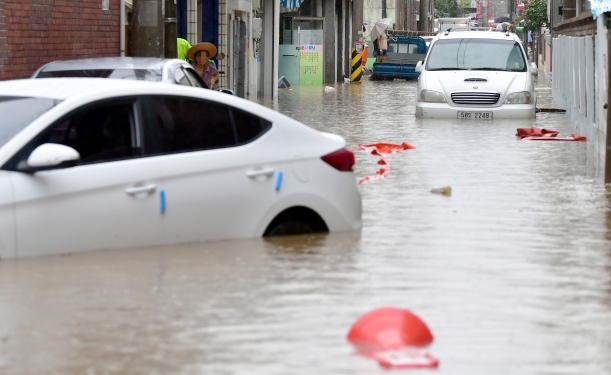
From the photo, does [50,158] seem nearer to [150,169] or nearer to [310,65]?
[150,169]

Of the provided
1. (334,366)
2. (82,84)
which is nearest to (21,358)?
(334,366)

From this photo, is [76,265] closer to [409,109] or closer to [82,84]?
[82,84]

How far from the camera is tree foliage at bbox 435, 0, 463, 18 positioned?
145875 mm

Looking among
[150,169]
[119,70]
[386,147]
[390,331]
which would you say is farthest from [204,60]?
[390,331]

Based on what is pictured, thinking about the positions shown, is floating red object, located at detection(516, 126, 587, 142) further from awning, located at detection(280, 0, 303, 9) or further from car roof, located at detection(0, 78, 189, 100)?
awning, located at detection(280, 0, 303, 9)

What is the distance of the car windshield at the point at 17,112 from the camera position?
7.50 meters

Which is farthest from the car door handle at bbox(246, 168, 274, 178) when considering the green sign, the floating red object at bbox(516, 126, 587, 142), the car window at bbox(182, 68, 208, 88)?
the green sign

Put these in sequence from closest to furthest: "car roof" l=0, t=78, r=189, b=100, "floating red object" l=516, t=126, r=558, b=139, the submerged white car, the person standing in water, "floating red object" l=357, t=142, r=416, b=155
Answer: "car roof" l=0, t=78, r=189, b=100
"floating red object" l=357, t=142, r=416, b=155
the person standing in water
"floating red object" l=516, t=126, r=558, b=139
the submerged white car

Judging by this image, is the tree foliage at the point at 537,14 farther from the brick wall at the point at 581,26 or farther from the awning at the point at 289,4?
the brick wall at the point at 581,26

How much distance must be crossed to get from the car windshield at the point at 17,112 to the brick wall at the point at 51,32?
643 centimetres

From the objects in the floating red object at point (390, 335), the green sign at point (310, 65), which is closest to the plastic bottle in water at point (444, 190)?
the floating red object at point (390, 335)

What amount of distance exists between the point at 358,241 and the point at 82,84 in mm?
2230

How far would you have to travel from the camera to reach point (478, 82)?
21953 millimetres

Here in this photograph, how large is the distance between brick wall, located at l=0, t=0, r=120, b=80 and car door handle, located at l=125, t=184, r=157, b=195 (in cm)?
699
